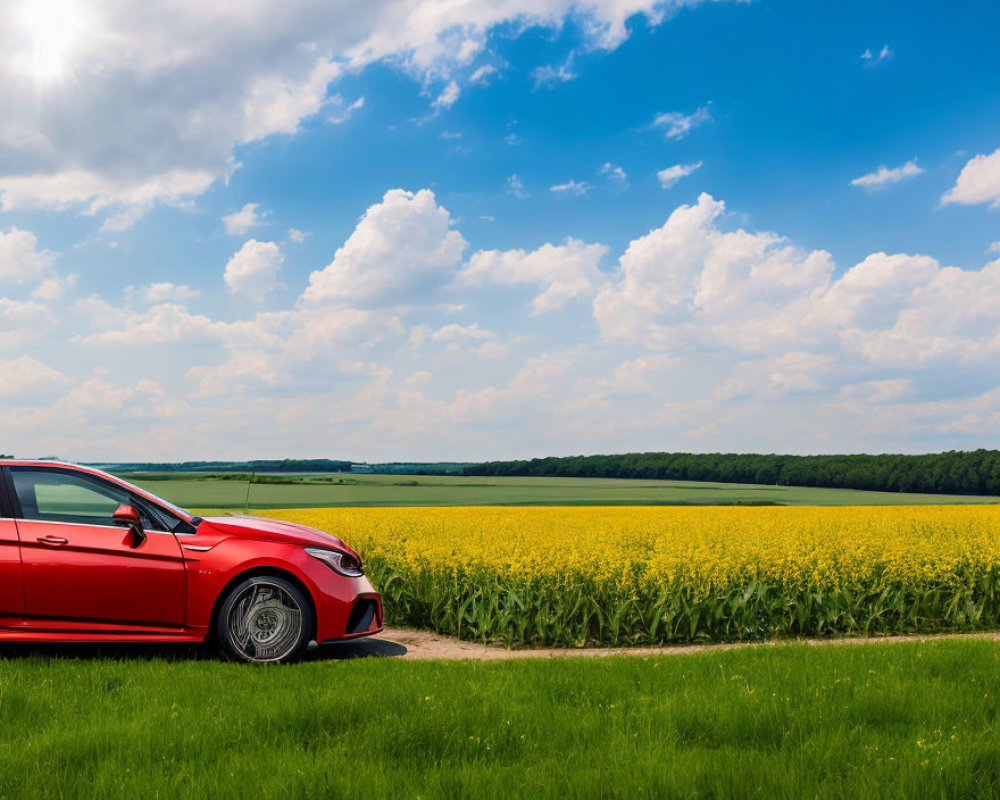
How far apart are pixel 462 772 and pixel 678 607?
229 inches

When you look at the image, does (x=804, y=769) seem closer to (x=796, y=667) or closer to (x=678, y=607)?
(x=796, y=667)

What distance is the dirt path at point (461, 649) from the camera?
876 centimetres

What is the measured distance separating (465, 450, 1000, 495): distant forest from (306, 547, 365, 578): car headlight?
48881mm

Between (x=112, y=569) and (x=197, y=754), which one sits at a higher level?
(x=112, y=569)

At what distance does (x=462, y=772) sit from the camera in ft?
14.9

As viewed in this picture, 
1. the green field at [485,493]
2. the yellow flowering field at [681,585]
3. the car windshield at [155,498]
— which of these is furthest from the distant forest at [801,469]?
the car windshield at [155,498]

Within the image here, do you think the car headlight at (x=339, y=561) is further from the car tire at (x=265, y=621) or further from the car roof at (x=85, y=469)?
the car roof at (x=85, y=469)

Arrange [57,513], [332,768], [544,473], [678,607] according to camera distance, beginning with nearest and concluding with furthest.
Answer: [332,768] < [57,513] < [678,607] < [544,473]

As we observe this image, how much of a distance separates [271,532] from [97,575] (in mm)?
1547

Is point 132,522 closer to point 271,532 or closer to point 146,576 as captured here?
point 146,576

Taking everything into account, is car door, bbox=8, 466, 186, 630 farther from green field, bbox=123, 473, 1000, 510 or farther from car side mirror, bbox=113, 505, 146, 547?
green field, bbox=123, 473, 1000, 510

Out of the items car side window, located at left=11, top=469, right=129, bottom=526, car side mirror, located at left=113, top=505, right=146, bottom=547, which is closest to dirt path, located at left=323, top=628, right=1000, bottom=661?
car side mirror, located at left=113, top=505, right=146, bottom=547

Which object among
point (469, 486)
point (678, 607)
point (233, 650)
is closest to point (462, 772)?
point (233, 650)

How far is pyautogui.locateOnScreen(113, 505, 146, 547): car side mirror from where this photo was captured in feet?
23.5
